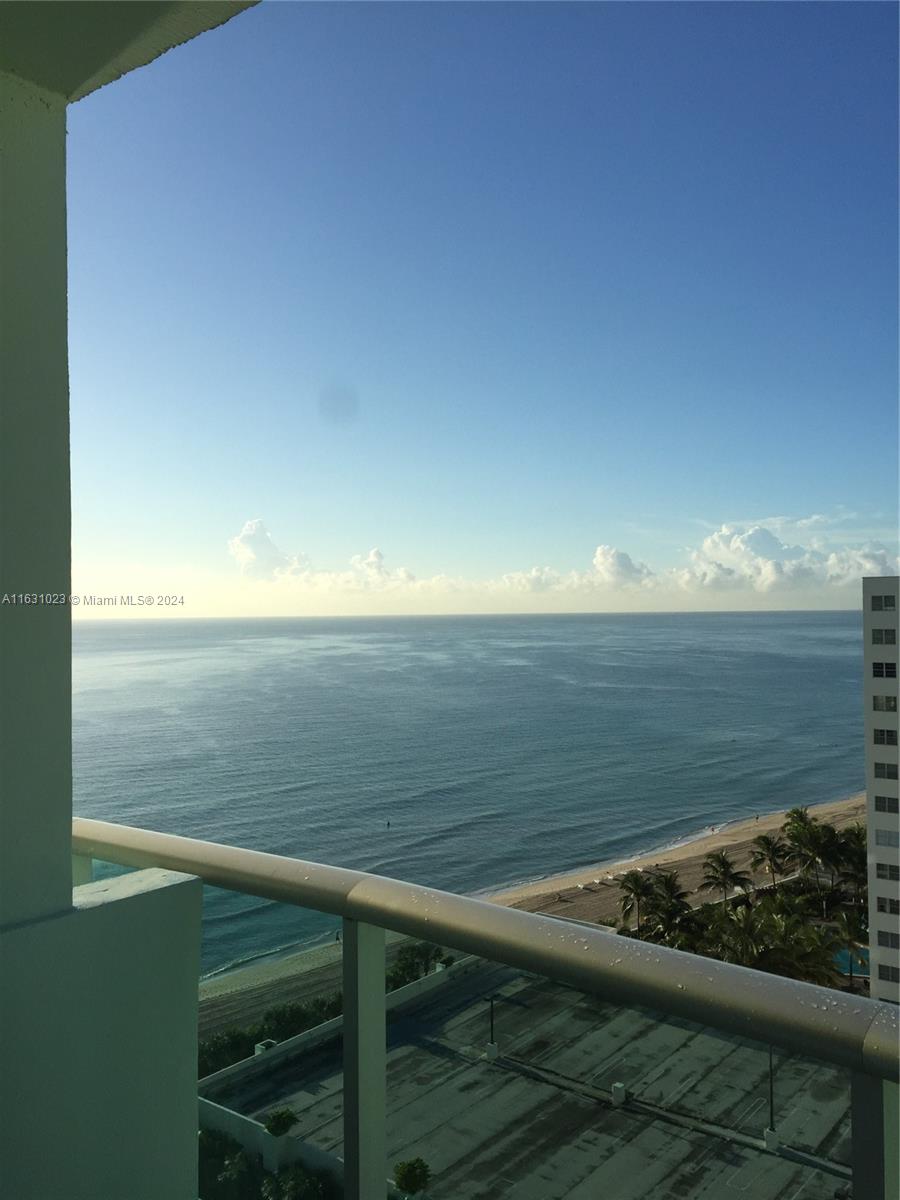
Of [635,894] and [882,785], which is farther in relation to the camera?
[882,785]

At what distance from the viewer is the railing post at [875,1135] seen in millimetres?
612

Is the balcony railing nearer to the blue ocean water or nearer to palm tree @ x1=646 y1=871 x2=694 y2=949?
the blue ocean water

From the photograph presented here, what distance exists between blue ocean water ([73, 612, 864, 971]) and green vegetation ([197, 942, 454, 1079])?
0.09 m

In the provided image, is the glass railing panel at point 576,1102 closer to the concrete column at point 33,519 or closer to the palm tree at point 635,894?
the concrete column at point 33,519

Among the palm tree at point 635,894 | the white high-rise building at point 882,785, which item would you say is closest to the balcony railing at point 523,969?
the palm tree at point 635,894

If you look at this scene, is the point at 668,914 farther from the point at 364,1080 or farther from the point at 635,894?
the point at 364,1080

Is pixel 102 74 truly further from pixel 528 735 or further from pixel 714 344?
pixel 714 344

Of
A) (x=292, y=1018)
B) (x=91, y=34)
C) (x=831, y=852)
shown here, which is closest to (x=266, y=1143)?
(x=292, y=1018)

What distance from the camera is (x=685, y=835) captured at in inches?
1240

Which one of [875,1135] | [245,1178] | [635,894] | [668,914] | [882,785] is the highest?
[875,1135]

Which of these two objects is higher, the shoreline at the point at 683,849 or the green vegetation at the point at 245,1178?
the green vegetation at the point at 245,1178

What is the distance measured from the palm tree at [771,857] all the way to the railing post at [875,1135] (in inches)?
1084

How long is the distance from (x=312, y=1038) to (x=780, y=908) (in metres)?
22.6

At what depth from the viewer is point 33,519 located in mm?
960
